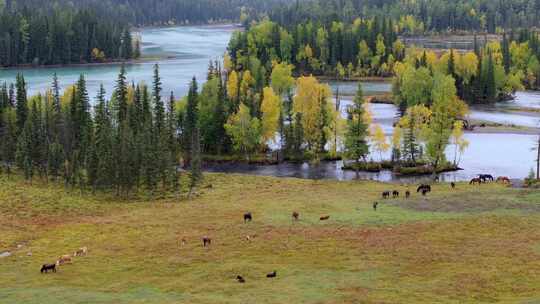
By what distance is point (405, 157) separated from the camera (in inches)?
3949

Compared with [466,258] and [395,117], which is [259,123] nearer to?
[395,117]

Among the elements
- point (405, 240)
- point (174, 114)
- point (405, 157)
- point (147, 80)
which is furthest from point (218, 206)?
point (147, 80)

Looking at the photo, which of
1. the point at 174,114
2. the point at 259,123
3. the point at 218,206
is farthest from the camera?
the point at 174,114

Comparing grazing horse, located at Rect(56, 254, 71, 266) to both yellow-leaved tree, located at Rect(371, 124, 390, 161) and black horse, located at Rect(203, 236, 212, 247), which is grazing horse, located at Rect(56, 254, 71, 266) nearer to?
black horse, located at Rect(203, 236, 212, 247)

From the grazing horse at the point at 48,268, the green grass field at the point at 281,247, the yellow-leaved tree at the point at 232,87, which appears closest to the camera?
the green grass field at the point at 281,247

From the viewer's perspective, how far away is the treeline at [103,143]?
85.2 metres

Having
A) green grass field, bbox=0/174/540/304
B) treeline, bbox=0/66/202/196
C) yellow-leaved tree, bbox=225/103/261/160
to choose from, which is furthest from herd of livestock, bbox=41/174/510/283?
yellow-leaved tree, bbox=225/103/261/160

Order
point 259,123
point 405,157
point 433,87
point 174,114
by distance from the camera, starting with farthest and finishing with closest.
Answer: point 433,87 → point 174,114 → point 259,123 → point 405,157

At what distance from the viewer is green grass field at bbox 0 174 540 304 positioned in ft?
139

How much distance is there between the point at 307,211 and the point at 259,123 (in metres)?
43.4

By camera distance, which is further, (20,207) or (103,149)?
(103,149)

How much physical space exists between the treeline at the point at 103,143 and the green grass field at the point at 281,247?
17.1 ft

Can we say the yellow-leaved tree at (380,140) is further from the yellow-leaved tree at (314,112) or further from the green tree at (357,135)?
the yellow-leaved tree at (314,112)

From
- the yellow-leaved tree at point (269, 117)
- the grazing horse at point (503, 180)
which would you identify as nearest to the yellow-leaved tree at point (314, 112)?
the yellow-leaved tree at point (269, 117)
